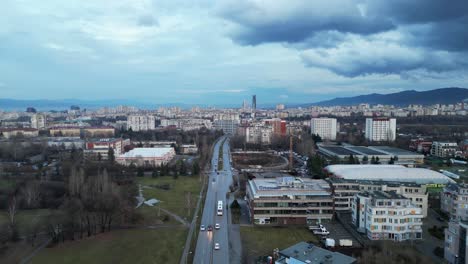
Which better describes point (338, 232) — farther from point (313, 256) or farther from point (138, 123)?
point (138, 123)

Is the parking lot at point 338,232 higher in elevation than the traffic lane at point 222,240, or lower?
lower

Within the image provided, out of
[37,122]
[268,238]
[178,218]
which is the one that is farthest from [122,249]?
[37,122]

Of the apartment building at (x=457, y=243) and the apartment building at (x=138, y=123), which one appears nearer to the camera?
the apartment building at (x=457, y=243)

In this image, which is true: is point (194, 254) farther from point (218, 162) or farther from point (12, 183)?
point (218, 162)

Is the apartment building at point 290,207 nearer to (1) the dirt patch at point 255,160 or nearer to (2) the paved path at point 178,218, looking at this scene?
(2) the paved path at point 178,218

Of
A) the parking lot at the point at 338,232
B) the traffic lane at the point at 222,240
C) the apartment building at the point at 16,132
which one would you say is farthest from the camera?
the apartment building at the point at 16,132

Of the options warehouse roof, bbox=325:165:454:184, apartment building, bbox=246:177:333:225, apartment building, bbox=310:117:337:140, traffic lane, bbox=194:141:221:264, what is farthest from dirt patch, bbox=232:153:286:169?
apartment building, bbox=310:117:337:140

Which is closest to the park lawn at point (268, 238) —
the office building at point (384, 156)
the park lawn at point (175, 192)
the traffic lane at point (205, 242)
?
the traffic lane at point (205, 242)
